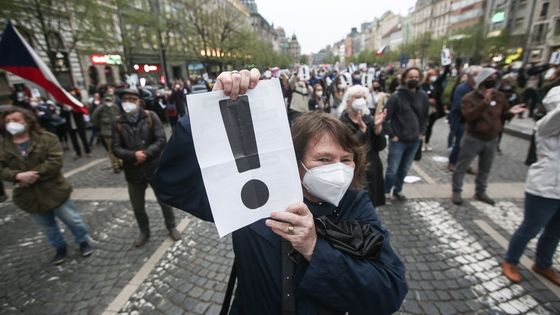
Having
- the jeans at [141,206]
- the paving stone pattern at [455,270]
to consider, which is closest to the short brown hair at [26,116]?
the jeans at [141,206]

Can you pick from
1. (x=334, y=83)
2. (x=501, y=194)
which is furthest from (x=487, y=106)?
(x=334, y=83)

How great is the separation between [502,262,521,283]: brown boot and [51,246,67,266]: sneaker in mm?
5457

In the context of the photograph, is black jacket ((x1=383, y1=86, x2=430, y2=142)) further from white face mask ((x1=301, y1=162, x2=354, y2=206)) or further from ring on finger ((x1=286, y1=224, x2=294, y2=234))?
ring on finger ((x1=286, y1=224, x2=294, y2=234))

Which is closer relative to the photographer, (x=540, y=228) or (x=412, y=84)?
(x=540, y=228)

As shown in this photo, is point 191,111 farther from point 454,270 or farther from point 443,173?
point 443,173

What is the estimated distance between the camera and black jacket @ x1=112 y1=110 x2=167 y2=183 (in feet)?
12.2

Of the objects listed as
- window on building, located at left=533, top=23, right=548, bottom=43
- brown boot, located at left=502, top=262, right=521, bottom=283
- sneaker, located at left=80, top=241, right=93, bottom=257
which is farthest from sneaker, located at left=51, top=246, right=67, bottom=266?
window on building, located at left=533, top=23, right=548, bottom=43

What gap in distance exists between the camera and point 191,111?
957 mm

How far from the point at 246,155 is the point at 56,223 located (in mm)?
3982

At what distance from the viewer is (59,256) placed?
12.6 feet

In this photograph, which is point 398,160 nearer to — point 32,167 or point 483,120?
point 483,120

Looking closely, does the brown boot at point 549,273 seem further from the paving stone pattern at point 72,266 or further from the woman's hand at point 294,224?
the paving stone pattern at point 72,266

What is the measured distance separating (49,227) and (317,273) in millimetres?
4046

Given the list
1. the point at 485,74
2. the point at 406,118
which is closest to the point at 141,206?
the point at 406,118
